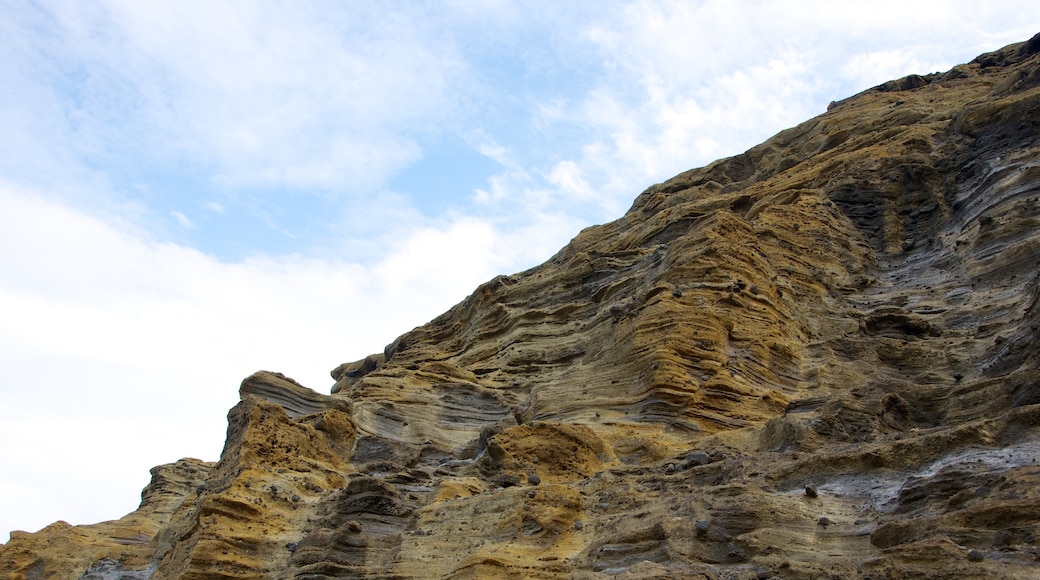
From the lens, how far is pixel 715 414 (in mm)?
16875

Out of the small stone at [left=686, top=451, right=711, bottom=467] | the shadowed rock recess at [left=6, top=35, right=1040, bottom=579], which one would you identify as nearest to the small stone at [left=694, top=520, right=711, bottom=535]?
the shadowed rock recess at [left=6, top=35, right=1040, bottom=579]

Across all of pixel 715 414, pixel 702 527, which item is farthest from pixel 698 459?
pixel 715 414

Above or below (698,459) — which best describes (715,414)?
above

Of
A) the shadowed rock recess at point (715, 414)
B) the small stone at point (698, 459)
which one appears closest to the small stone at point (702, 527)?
the shadowed rock recess at point (715, 414)

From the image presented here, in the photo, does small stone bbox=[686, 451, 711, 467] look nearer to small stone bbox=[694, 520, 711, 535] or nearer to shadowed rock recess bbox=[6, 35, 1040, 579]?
shadowed rock recess bbox=[6, 35, 1040, 579]

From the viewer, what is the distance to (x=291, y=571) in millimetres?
13984

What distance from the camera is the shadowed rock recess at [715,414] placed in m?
9.98

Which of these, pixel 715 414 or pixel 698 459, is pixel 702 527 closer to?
pixel 698 459

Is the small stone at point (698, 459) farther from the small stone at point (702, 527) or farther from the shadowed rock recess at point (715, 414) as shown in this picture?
the small stone at point (702, 527)

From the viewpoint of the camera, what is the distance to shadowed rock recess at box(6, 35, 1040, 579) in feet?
32.8

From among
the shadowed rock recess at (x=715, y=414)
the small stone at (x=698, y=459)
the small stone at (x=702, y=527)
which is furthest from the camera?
the small stone at (x=698, y=459)

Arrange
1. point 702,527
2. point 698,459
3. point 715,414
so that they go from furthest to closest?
point 715,414 → point 698,459 → point 702,527

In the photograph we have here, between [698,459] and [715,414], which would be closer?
[698,459]

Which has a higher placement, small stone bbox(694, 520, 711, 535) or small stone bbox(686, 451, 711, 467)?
small stone bbox(686, 451, 711, 467)
